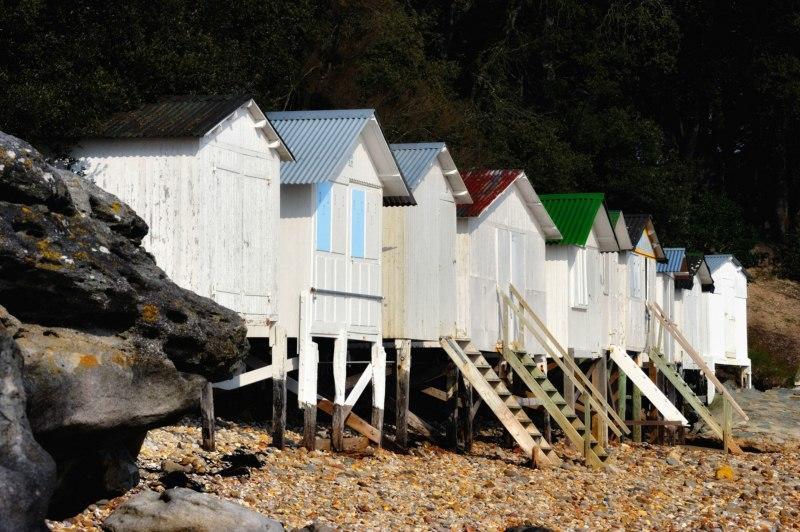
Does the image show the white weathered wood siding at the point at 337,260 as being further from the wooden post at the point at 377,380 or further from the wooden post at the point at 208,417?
the wooden post at the point at 208,417

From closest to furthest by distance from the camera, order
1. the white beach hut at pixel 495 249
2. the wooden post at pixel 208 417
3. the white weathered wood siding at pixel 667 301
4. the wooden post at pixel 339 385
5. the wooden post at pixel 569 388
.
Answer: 1. the wooden post at pixel 208 417
2. the wooden post at pixel 339 385
3. the white beach hut at pixel 495 249
4. the wooden post at pixel 569 388
5. the white weathered wood siding at pixel 667 301

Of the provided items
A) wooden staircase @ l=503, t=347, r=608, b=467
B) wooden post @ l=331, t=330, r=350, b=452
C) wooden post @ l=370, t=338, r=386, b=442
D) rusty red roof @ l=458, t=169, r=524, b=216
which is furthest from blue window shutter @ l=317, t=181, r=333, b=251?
wooden staircase @ l=503, t=347, r=608, b=467

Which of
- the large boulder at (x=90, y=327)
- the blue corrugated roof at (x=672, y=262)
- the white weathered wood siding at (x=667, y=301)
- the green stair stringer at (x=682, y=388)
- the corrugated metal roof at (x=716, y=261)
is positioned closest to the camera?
the large boulder at (x=90, y=327)

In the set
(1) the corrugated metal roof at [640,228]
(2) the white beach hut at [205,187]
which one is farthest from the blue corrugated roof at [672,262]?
(2) the white beach hut at [205,187]

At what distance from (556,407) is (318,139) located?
661 centimetres

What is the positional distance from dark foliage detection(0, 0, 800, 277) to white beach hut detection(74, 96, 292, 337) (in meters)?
1.01

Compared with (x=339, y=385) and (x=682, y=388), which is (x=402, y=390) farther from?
(x=682, y=388)

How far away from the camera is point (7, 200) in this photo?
1170cm

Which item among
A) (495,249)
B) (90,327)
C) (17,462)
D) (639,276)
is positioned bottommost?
(17,462)

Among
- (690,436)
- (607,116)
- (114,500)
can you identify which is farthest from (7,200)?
(607,116)

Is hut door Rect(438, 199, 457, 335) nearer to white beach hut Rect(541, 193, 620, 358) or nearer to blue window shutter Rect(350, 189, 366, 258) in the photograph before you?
blue window shutter Rect(350, 189, 366, 258)

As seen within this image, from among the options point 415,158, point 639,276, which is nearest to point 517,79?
point 639,276

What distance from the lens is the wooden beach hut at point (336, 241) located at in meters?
21.7

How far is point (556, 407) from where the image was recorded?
82.3ft
